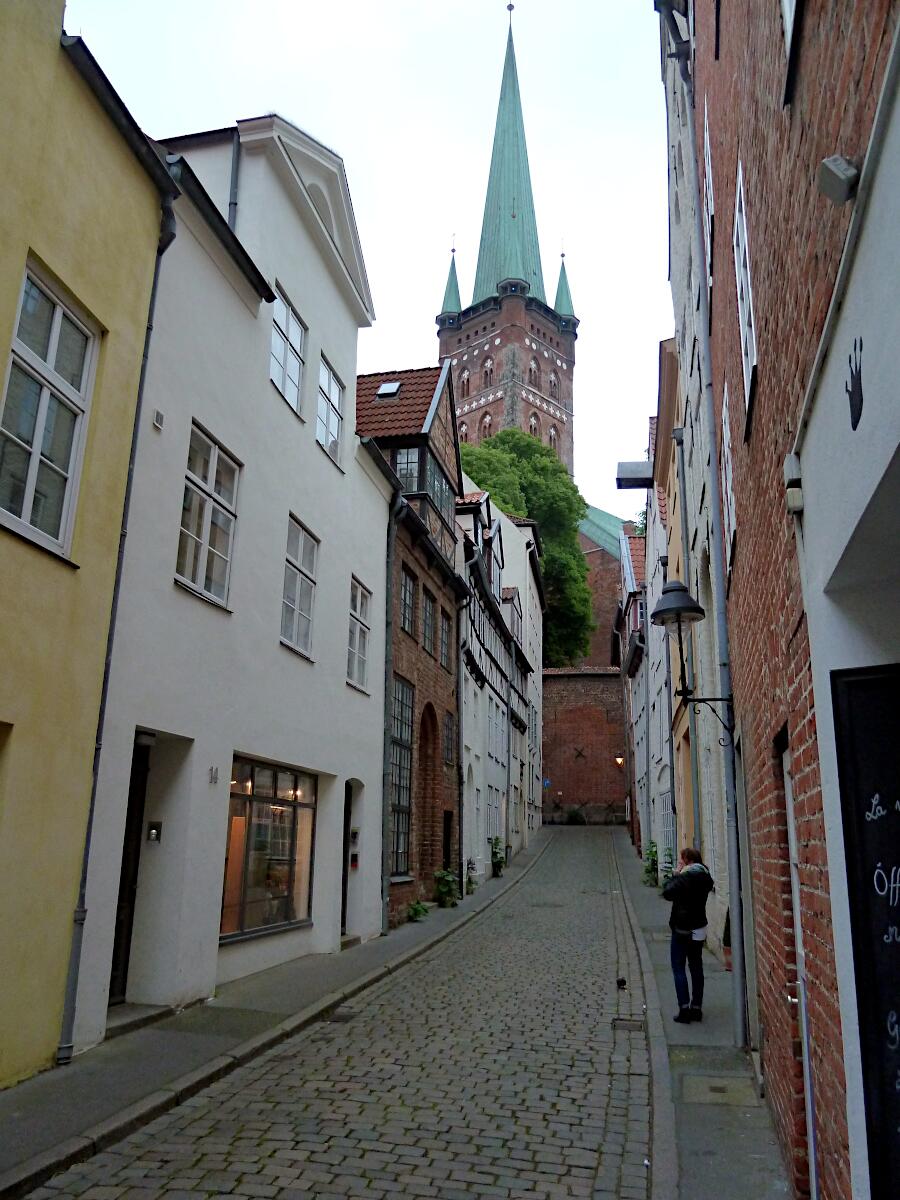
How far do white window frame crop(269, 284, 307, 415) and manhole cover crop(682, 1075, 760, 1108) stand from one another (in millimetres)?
8790

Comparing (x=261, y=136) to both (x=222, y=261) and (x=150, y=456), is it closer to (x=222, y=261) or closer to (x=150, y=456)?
(x=222, y=261)

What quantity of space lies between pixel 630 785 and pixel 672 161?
3149 cm

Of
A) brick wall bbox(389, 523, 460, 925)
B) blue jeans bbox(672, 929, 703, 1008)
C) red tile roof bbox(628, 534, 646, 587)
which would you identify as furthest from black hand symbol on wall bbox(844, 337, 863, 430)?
red tile roof bbox(628, 534, 646, 587)

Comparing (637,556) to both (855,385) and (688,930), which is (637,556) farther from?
(855,385)

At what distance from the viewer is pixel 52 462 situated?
6.88 metres

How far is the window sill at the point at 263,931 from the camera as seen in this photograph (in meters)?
10.1

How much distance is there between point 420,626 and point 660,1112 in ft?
43.4

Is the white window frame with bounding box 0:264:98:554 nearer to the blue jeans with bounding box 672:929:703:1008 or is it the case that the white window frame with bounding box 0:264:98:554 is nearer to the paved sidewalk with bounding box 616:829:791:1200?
the paved sidewalk with bounding box 616:829:791:1200

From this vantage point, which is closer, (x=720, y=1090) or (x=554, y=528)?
(x=720, y=1090)

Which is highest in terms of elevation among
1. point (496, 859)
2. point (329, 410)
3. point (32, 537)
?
point (329, 410)

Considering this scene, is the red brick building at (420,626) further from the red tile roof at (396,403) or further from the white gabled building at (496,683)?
the white gabled building at (496,683)

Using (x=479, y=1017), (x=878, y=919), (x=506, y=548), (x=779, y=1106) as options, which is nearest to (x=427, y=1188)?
(x=779, y=1106)

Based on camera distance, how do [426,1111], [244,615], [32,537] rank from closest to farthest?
1. [426,1111]
2. [32,537]
3. [244,615]

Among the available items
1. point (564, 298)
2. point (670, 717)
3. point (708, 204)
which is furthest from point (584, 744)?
point (564, 298)
